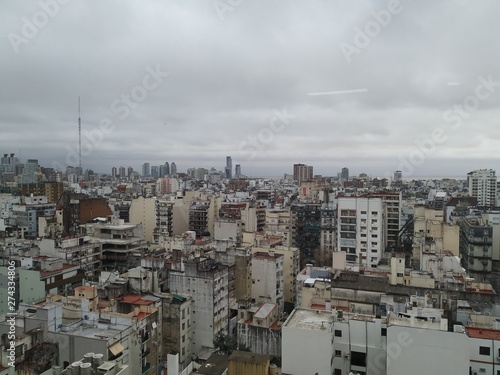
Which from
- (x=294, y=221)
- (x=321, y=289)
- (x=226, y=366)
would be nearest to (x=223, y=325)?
(x=321, y=289)

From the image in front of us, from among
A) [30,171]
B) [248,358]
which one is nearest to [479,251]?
[248,358]

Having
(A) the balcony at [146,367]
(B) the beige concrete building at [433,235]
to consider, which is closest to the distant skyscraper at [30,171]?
(B) the beige concrete building at [433,235]

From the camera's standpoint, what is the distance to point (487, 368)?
16.2 ft

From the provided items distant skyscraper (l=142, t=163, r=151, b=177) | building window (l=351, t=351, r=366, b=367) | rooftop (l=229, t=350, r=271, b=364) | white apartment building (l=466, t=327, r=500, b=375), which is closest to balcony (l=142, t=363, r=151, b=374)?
rooftop (l=229, t=350, r=271, b=364)

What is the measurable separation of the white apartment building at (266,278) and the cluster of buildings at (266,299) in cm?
2

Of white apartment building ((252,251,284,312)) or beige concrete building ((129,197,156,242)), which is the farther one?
beige concrete building ((129,197,156,242))

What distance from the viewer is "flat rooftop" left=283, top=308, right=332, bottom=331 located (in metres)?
5.14

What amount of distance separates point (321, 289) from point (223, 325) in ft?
6.40

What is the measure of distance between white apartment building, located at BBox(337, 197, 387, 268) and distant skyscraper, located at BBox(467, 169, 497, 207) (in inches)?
715

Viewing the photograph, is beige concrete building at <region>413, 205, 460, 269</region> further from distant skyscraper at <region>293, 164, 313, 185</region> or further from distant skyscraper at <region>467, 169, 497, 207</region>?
distant skyscraper at <region>293, 164, 313, 185</region>

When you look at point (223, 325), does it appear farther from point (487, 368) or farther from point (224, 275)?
point (487, 368)

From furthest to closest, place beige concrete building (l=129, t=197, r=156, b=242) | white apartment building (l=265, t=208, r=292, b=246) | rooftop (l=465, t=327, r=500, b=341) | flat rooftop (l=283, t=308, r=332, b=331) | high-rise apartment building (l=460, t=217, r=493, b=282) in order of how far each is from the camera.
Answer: beige concrete building (l=129, t=197, r=156, b=242)
white apartment building (l=265, t=208, r=292, b=246)
high-rise apartment building (l=460, t=217, r=493, b=282)
flat rooftop (l=283, t=308, r=332, b=331)
rooftop (l=465, t=327, r=500, b=341)

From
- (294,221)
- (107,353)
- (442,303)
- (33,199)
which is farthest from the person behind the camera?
(33,199)

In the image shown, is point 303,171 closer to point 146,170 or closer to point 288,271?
point 146,170
